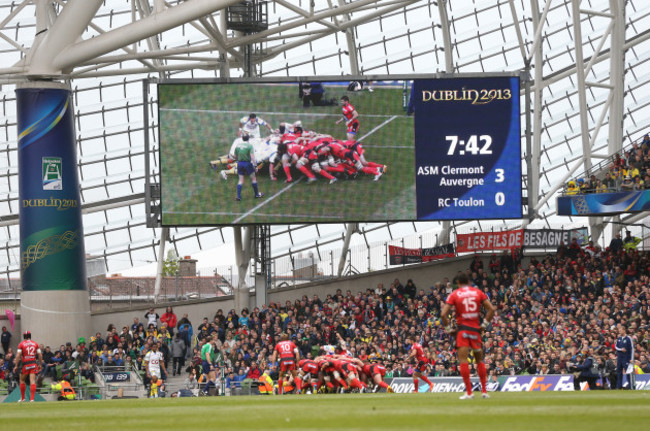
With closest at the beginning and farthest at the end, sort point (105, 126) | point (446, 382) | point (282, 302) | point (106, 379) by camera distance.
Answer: point (446, 382) → point (106, 379) → point (282, 302) → point (105, 126)

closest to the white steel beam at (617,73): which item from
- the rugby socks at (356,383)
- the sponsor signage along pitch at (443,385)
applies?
the sponsor signage along pitch at (443,385)

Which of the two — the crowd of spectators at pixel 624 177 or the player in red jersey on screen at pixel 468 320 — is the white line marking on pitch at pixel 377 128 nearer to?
the crowd of spectators at pixel 624 177

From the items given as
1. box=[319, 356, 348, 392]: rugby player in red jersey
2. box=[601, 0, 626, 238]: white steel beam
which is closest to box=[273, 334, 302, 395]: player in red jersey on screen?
box=[319, 356, 348, 392]: rugby player in red jersey

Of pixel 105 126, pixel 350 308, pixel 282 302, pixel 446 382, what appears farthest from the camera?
pixel 105 126

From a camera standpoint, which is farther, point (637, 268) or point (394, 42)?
point (394, 42)

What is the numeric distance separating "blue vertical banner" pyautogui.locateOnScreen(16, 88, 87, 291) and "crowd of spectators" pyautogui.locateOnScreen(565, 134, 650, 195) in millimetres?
16499

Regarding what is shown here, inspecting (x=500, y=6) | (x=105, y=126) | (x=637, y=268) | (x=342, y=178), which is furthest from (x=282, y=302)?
(x=500, y=6)

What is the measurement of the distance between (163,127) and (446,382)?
1289 cm

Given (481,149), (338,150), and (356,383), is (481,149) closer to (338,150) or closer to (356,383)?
(338,150)

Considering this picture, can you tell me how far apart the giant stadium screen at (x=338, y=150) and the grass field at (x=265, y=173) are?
31mm

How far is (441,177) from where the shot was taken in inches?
1367

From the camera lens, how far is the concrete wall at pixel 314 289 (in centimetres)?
4041

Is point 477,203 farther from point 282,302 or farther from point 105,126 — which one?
point 105,126

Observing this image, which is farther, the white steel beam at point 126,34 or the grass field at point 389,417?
the white steel beam at point 126,34
